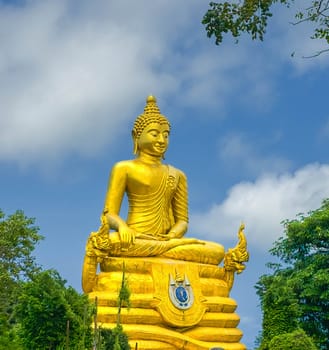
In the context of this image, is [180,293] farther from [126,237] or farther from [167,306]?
[126,237]

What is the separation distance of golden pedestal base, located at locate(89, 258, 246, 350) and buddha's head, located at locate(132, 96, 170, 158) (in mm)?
2781

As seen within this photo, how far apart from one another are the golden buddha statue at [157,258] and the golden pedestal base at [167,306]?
2 centimetres

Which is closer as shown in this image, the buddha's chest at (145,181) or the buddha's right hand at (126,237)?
the buddha's right hand at (126,237)

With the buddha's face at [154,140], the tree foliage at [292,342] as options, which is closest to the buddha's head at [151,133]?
the buddha's face at [154,140]

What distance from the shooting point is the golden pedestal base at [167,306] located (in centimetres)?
1658

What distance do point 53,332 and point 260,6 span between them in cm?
633

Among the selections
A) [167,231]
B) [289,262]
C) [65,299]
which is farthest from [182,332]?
[289,262]

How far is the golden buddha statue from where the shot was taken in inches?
664

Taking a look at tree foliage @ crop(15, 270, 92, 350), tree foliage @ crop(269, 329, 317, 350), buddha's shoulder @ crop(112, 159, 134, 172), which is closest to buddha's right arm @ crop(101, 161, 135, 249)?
buddha's shoulder @ crop(112, 159, 134, 172)

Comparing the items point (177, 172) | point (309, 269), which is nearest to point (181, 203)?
point (177, 172)

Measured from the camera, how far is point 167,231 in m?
18.8

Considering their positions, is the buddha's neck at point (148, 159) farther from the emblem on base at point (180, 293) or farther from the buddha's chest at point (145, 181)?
the emblem on base at point (180, 293)

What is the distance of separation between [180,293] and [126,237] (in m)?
1.69

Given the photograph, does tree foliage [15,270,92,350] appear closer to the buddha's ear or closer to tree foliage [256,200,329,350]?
the buddha's ear
